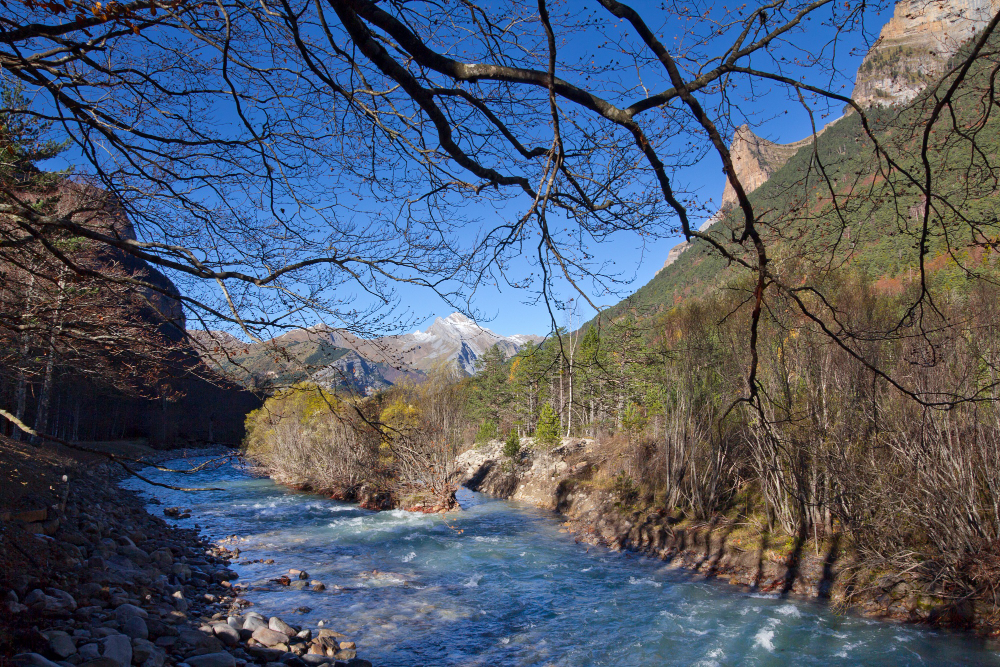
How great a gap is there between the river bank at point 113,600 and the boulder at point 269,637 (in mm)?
13

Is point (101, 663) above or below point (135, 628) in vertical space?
above

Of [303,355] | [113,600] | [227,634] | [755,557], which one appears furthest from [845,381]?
[113,600]

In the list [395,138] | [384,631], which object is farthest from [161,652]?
[395,138]

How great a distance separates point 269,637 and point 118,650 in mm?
2185

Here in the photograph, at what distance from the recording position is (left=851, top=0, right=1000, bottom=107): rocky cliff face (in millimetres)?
3146

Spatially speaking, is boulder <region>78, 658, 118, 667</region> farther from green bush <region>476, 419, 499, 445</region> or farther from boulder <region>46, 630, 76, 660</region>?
green bush <region>476, 419, 499, 445</region>

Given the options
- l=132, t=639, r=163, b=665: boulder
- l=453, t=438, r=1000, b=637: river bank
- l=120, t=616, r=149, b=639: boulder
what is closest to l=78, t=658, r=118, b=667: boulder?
l=132, t=639, r=163, b=665: boulder

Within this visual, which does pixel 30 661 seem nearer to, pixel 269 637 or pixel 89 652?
pixel 89 652

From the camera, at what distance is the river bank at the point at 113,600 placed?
4.68 m

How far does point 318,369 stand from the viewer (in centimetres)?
338

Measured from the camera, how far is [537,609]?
28.6ft

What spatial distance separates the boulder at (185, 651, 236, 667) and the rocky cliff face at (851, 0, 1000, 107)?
7.28 metres

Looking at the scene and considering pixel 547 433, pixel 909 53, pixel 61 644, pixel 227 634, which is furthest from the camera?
pixel 547 433

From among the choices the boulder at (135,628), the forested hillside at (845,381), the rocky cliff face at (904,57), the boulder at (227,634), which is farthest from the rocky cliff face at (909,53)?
the boulder at (227,634)
